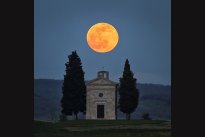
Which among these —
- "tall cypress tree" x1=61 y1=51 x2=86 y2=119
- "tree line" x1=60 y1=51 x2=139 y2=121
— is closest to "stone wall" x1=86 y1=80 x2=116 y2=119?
"tree line" x1=60 y1=51 x2=139 y2=121

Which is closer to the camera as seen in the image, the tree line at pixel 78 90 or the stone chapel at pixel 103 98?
the tree line at pixel 78 90

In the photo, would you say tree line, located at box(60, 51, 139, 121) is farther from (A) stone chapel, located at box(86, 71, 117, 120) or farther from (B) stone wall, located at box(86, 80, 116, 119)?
(A) stone chapel, located at box(86, 71, 117, 120)

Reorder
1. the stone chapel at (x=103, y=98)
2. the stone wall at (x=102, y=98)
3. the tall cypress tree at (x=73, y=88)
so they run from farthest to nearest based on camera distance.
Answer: the stone chapel at (x=103, y=98) → the stone wall at (x=102, y=98) → the tall cypress tree at (x=73, y=88)

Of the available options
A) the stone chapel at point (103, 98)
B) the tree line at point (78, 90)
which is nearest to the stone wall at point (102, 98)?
the stone chapel at point (103, 98)

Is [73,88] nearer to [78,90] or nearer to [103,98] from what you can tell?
[78,90]

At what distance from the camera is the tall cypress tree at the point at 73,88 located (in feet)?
181

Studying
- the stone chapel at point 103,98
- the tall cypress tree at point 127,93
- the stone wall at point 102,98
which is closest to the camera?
the tall cypress tree at point 127,93

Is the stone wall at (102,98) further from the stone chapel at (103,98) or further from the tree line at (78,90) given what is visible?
the tree line at (78,90)

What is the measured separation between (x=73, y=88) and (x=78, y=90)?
27.3 inches

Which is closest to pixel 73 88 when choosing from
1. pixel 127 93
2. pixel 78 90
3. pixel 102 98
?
pixel 78 90

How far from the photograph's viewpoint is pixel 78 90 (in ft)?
182

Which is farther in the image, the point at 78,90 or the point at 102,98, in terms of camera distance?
the point at 102,98
